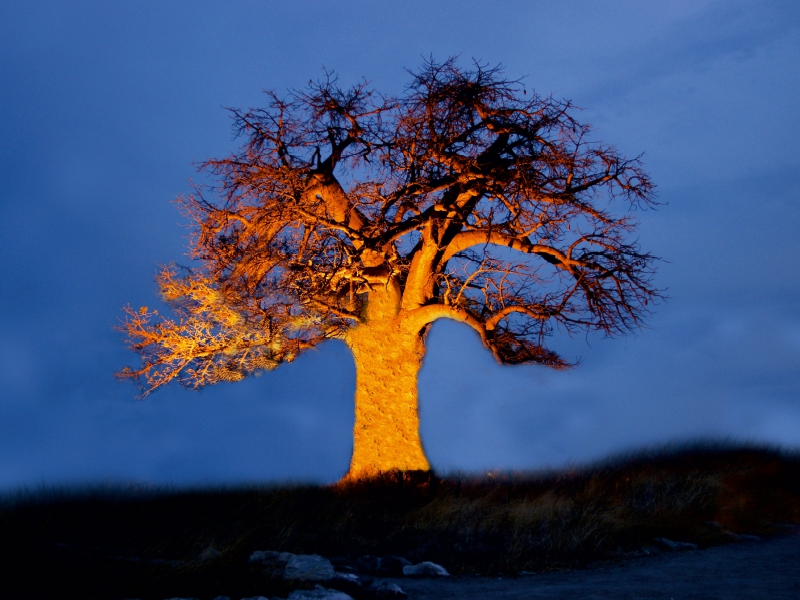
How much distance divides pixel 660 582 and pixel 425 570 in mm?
2543

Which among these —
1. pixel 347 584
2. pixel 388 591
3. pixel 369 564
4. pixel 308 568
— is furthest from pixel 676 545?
pixel 308 568

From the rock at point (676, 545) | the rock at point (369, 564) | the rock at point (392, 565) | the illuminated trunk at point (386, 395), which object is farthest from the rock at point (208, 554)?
the rock at point (676, 545)

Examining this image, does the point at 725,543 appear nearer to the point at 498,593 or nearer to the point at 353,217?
the point at 498,593

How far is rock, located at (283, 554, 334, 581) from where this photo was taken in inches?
278

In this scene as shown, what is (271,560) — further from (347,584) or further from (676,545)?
(676,545)

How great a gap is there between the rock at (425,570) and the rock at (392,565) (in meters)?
0.11

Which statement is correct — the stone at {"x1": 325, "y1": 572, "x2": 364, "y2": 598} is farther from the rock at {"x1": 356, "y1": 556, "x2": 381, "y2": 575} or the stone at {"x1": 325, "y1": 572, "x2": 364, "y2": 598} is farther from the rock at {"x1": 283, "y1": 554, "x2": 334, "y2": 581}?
the rock at {"x1": 356, "y1": 556, "x2": 381, "y2": 575}

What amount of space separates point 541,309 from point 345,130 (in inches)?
208

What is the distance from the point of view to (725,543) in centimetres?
1032

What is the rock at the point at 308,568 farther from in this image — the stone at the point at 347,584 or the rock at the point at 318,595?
the rock at the point at 318,595

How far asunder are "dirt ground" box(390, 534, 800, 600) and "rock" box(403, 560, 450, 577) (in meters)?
0.23

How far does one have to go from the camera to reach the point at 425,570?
8.07 m

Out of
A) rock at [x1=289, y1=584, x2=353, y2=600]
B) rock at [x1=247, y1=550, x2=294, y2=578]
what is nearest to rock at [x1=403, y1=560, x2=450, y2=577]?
rock at [x1=247, y1=550, x2=294, y2=578]

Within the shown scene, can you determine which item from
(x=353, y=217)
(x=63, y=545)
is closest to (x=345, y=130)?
(x=353, y=217)
